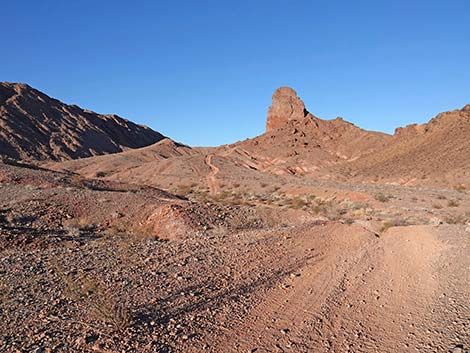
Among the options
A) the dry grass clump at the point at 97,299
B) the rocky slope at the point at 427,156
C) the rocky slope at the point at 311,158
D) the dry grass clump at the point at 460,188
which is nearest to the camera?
the dry grass clump at the point at 97,299

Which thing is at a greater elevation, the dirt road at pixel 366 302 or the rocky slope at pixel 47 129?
the rocky slope at pixel 47 129

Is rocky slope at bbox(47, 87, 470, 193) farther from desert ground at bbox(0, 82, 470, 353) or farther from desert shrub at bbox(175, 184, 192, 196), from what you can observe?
desert ground at bbox(0, 82, 470, 353)

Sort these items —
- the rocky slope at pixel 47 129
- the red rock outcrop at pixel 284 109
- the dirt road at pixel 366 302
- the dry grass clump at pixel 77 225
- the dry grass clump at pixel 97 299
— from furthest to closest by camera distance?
the red rock outcrop at pixel 284 109, the rocky slope at pixel 47 129, the dry grass clump at pixel 77 225, the dry grass clump at pixel 97 299, the dirt road at pixel 366 302

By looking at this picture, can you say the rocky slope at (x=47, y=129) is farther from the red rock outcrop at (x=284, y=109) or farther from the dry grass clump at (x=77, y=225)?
the dry grass clump at (x=77, y=225)

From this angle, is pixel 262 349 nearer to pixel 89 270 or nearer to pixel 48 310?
pixel 48 310

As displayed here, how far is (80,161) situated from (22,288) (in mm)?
54904

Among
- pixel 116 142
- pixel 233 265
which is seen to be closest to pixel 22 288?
pixel 233 265

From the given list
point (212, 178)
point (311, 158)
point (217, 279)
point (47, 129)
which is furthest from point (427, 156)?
point (47, 129)

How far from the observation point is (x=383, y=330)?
4863mm

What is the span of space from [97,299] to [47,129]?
268ft

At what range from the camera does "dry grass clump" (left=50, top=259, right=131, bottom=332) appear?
4.81m

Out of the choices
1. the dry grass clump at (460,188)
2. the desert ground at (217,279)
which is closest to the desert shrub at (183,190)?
the desert ground at (217,279)

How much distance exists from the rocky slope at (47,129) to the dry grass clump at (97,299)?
63.9 meters

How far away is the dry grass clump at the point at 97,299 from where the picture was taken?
4.81m
